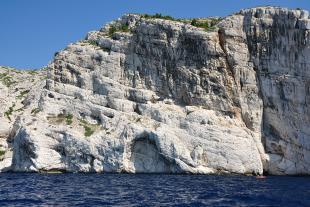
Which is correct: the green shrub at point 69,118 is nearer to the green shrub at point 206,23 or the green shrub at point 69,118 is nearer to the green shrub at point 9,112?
the green shrub at point 9,112

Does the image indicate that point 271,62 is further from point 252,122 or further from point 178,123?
point 178,123

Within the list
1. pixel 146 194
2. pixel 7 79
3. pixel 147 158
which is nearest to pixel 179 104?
pixel 147 158

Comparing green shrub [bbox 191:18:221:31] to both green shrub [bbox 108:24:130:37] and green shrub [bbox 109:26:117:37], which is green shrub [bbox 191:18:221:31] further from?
green shrub [bbox 109:26:117:37]

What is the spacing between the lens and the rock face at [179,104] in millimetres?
57000

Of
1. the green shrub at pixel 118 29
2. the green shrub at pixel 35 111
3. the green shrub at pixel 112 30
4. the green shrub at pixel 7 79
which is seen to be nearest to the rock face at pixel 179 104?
the green shrub at pixel 35 111

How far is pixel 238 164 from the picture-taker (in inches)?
2226

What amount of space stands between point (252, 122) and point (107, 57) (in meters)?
22.0

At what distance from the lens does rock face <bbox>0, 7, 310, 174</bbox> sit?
57.0m

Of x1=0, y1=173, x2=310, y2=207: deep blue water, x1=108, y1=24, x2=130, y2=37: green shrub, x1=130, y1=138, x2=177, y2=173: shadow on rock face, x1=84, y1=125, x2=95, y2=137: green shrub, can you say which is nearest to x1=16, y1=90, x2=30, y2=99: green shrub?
x1=108, y1=24, x2=130, y2=37: green shrub

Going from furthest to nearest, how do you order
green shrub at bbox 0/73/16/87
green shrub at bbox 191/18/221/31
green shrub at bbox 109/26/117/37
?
green shrub at bbox 0/73/16/87 < green shrub at bbox 109/26/117/37 < green shrub at bbox 191/18/221/31

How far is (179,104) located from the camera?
63094 mm

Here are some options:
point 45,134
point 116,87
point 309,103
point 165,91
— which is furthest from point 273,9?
point 45,134

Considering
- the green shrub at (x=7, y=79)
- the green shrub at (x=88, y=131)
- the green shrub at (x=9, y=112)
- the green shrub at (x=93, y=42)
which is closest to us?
the green shrub at (x=88, y=131)

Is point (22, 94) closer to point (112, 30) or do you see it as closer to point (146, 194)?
point (112, 30)
